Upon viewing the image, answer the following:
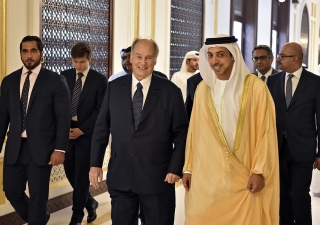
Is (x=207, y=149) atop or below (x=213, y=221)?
atop

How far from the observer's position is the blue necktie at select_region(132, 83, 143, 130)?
3.58 metres

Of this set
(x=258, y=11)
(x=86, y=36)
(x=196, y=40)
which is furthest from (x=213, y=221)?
(x=258, y=11)

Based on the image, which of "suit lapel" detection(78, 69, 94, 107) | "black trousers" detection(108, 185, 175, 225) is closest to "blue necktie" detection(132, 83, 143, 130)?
"black trousers" detection(108, 185, 175, 225)

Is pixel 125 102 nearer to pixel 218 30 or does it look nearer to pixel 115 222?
pixel 115 222

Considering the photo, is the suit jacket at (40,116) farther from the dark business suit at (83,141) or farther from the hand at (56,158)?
the dark business suit at (83,141)

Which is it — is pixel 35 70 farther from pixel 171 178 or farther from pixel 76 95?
pixel 171 178

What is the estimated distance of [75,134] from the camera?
5.07m

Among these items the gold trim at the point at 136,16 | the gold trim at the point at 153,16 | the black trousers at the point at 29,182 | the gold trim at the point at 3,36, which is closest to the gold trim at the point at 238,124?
the black trousers at the point at 29,182

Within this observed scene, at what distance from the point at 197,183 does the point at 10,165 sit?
61.4 inches

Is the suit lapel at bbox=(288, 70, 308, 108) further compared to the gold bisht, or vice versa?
the suit lapel at bbox=(288, 70, 308, 108)

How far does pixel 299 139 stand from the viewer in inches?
180

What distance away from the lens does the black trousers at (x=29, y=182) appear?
4.29 metres

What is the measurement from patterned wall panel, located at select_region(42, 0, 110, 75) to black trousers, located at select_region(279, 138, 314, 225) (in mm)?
2645

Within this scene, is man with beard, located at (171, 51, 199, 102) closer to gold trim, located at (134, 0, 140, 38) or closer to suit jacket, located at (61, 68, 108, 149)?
gold trim, located at (134, 0, 140, 38)
